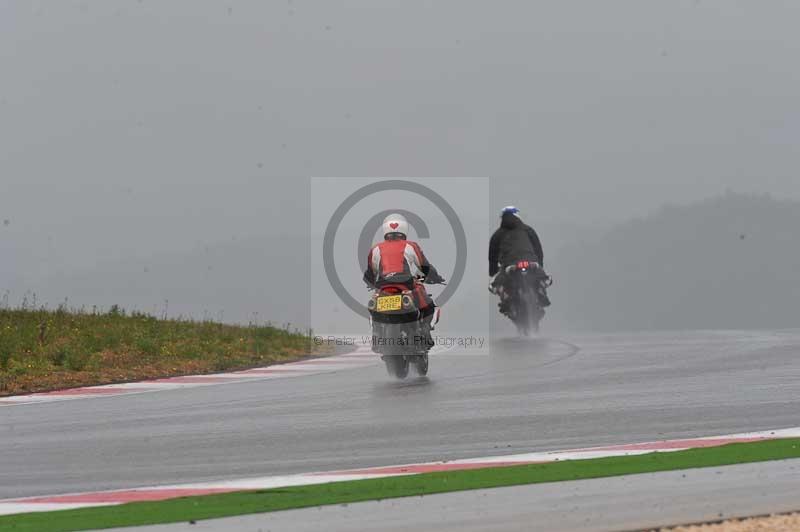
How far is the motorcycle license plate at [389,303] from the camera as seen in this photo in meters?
16.5

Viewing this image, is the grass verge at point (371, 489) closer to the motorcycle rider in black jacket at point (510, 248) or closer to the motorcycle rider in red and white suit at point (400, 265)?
the motorcycle rider in red and white suit at point (400, 265)

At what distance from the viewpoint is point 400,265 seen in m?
16.6

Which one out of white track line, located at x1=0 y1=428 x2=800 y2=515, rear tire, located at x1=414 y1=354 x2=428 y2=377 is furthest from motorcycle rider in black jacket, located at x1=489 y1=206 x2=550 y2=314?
white track line, located at x1=0 y1=428 x2=800 y2=515

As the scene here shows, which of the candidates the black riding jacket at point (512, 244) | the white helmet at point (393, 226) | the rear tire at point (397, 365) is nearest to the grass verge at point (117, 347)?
the rear tire at point (397, 365)

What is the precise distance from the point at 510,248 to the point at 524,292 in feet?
2.54

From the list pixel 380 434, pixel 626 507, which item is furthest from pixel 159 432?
pixel 626 507

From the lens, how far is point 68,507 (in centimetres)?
847

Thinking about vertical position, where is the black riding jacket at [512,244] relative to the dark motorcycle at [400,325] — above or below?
above

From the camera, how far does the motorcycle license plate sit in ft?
54.1

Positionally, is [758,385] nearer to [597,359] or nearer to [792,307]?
[597,359]

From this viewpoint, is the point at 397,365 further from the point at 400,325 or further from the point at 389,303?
the point at 389,303

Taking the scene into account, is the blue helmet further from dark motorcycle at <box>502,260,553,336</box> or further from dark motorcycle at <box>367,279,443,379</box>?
dark motorcycle at <box>367,279,443,379</box>

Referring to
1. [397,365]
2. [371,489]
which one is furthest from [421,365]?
[371,489]

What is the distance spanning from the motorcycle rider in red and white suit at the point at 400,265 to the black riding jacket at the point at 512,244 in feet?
25.4
